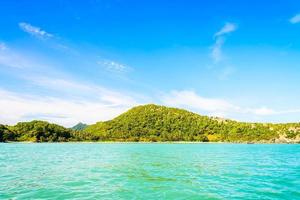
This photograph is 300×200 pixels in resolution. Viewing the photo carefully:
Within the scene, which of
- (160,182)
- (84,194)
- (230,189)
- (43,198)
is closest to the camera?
(43,198)

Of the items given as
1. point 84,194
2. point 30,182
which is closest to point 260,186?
point 84,194

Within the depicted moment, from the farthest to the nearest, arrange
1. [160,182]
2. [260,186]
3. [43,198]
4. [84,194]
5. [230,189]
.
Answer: [160,182] < [260,186] < [230,189] < [84,194] < [43,198]

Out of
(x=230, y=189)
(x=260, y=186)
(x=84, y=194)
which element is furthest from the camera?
(x=260, y=186)

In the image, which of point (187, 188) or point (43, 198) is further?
point (187, 188)

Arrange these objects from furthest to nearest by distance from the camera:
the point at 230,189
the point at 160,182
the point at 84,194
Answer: the point at 160,182
the point at 230,189
the point at 84,194

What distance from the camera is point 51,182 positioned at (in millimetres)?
31672

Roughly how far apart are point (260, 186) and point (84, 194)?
1687 cm

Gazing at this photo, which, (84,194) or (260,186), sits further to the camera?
(260,186)

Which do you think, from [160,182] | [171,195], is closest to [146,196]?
[171,195]

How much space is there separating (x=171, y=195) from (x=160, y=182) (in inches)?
269

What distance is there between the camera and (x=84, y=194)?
83.9 ft

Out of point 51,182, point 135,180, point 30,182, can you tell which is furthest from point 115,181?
point 30,182

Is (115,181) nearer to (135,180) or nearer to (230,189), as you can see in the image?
(135,180)

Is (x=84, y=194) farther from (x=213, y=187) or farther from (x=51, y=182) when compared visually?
(x=213, y=187)
